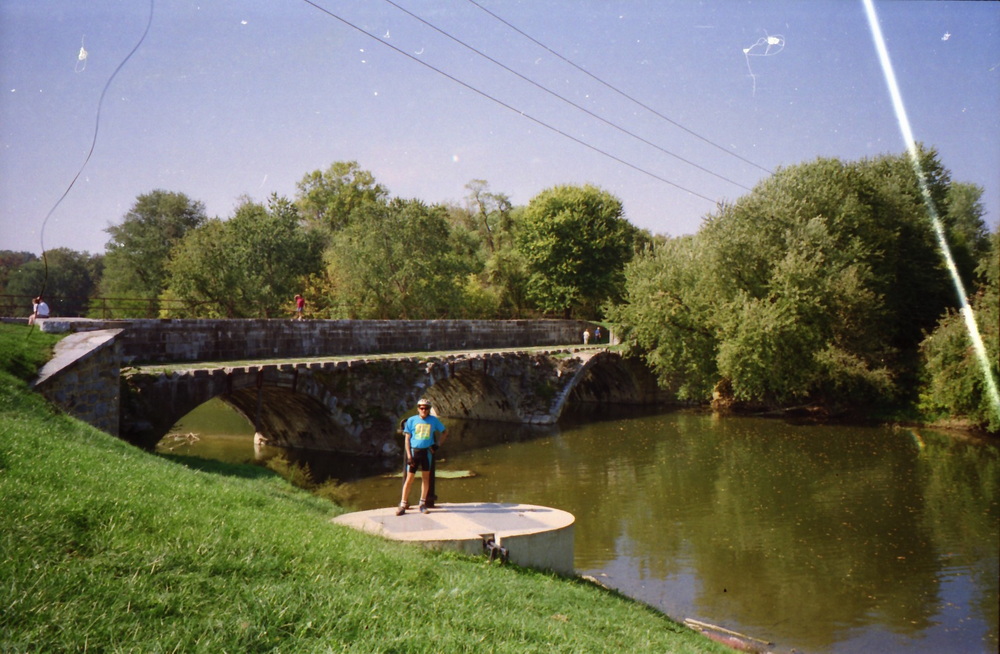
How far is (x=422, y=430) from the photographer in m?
10.4

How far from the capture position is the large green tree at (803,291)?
2878 cm

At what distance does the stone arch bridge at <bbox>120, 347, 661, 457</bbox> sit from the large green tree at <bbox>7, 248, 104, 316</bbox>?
2137 centimetres

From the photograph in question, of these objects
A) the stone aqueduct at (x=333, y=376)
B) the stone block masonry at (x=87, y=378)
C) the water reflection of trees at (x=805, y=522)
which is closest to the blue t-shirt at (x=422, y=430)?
the water reflection of trees at (x=805, y=522)

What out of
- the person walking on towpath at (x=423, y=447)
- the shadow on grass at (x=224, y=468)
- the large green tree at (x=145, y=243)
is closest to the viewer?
the person walking on towpath at (x=423, y=447)

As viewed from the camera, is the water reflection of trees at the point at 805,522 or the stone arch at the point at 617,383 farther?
the stone arch at the point at 617,383

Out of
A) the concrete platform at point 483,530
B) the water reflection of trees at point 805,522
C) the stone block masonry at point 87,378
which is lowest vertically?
the water reflection of trees at point 805,522

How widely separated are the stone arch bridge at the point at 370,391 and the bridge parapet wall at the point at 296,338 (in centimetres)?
191

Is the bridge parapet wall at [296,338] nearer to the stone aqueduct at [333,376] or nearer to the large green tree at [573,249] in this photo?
the stone aqueduct at [333,376]

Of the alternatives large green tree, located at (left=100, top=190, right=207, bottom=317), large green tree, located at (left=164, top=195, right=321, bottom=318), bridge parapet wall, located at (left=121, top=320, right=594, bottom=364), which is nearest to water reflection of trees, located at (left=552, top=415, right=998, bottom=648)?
bridge parapet wall, located at (left=121, top=320, right=594, bottom=364)

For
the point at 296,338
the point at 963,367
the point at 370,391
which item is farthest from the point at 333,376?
the point at 963,367

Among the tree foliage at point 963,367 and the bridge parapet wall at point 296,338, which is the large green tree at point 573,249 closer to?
the bridge parapet wall at point 296,338

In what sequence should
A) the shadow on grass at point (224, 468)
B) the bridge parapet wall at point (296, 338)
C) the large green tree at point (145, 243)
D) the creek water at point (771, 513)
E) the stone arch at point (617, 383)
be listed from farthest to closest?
the large green tree at point (145, 243) < the stone arch at point (617, 383) < the bridge parapet wall at point (296, 338) < the shadow on grass at point (224, 468) < the creek water at point (771, 513)

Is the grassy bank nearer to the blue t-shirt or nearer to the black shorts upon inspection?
the black shorts

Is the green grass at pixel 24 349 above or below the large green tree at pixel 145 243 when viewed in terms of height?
below
